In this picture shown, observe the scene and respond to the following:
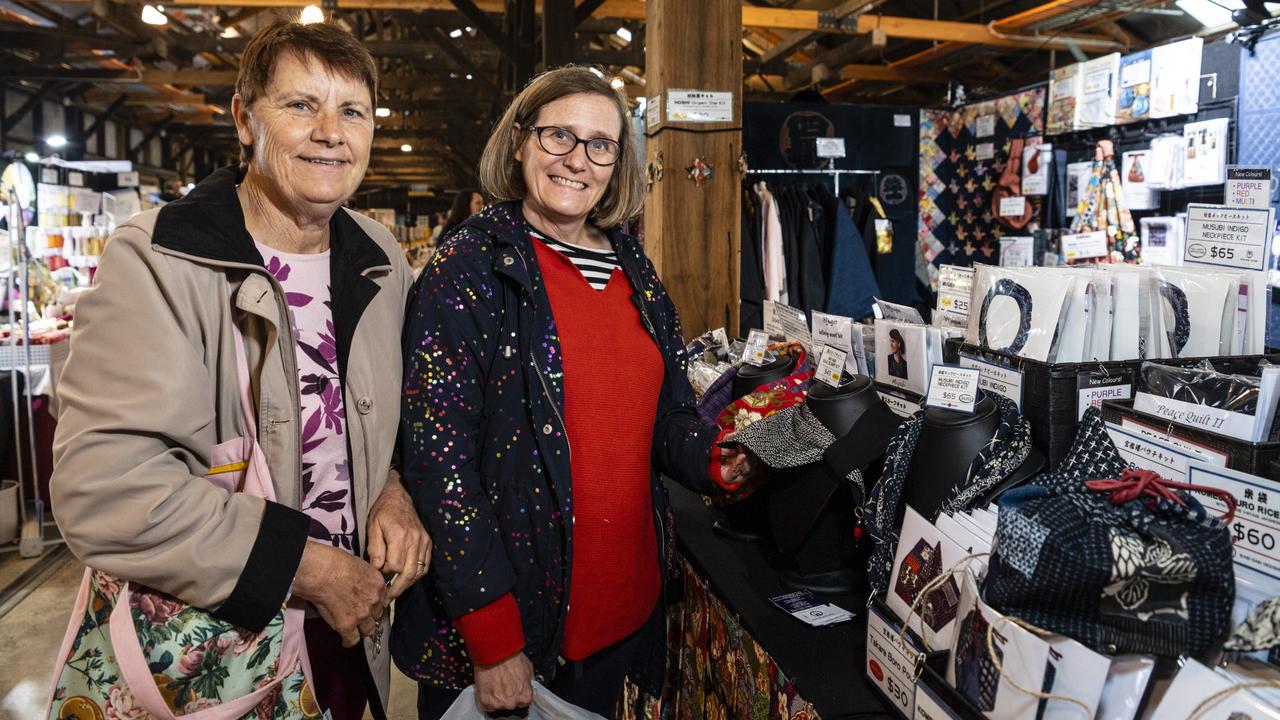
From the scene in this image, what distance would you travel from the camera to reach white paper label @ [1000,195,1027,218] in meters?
5.75

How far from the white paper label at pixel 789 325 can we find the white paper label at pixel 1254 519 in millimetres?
1168

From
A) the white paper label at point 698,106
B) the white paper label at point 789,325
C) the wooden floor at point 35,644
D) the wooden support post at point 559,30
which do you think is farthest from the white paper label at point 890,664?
the wooden support post at point 559,30

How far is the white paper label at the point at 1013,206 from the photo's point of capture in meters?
5.75

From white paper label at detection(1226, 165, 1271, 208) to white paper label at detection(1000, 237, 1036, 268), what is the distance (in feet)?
13.1

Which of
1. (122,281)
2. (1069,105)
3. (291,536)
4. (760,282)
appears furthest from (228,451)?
(1069,105)

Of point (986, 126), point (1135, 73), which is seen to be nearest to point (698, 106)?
point (1135, 73)

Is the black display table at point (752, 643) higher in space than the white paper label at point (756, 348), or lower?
lower

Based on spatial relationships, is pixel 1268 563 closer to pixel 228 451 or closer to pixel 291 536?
pixel 291 536

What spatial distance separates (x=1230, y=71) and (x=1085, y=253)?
111 centimetres

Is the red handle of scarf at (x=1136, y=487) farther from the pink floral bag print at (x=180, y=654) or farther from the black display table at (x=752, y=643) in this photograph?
the pink floral bag print at (x=180, y=654)

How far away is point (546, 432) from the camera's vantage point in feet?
4.85

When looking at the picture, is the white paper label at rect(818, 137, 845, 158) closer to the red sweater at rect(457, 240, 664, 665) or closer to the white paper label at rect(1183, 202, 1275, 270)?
the white paper label at rect(1183, 202, 1275, 270)

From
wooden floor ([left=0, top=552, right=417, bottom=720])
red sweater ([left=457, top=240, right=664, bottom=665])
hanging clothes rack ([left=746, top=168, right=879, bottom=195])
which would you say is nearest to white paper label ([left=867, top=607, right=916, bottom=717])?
red sweater ([left=457, top=240, right=664, bottom=665])

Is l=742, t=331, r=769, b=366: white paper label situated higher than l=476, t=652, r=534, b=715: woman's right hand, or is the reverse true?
l=742, t=331, r=769, b=366: white paper label
